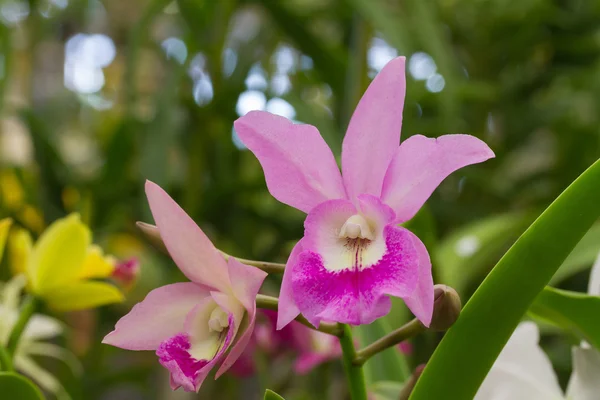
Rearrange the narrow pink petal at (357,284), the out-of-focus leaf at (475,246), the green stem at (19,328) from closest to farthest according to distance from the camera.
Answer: the narrow pink petal at (357,284), the green stem at (19,328), the out-of-focus leaf at (475,246)

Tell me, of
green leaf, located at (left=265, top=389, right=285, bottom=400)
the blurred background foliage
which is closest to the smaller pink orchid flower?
the blurred background foliage

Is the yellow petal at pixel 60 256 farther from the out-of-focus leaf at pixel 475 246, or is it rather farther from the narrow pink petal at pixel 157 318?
the out-of-focus leaf at pixel 475 246

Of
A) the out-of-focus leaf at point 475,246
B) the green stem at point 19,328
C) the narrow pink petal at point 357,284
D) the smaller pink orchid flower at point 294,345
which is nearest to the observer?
the narrow pink petal at point 357,284

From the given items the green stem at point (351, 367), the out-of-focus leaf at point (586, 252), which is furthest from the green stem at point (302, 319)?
the out-of-focus leaf at point (586, 252)

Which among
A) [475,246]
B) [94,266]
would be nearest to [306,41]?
[475,246]

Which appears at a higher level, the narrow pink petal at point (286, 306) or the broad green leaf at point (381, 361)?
the narrow pink petal at point (286, 306)

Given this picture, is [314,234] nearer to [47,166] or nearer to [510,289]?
[510,289]

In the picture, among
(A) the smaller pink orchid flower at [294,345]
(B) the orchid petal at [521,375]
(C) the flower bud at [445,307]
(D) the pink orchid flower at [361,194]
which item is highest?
(D) the pink orchid flower at [361,194]

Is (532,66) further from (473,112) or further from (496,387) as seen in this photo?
(496,387)
